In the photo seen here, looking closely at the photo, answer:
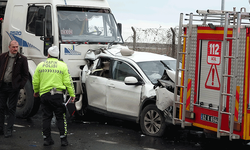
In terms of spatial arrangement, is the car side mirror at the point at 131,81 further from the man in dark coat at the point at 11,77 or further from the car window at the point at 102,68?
the man in dark coat at the point at 11,77

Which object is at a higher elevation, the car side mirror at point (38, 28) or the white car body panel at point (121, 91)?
the car side mirror at point (38, 28)

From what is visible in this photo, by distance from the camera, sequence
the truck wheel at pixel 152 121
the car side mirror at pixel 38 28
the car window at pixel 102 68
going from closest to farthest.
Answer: the truck wheel at pixel 152 121
the car window at pixel 102 68
the car side mirror at pixel 38 28

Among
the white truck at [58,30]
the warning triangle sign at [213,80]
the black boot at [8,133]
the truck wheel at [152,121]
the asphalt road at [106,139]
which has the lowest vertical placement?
the asphalt road at [106,139]

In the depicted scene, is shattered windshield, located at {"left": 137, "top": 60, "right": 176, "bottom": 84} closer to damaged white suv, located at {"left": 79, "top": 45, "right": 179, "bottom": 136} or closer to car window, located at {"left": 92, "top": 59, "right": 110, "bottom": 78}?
damaged white suv, located at {"left": 79, "top": 45, "right": 179, "bottom": 136}

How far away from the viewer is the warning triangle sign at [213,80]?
7.16 meters

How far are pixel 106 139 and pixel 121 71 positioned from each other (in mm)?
1716

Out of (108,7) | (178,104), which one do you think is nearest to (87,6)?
(108,7)

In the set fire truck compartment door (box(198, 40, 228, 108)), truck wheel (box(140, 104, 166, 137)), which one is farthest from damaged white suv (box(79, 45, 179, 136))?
fire truck compartment door (box(198, 40, 228, 108))

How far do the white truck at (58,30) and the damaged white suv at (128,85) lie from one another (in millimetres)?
407

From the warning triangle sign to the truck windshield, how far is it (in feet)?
14.0

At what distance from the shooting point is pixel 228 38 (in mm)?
6695

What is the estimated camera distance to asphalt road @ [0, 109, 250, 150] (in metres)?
7.82

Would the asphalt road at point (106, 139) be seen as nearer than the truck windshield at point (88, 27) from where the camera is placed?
Yes

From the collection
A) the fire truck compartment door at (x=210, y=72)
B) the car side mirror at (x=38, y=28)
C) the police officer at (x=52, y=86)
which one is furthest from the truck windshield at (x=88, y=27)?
the fire truck compartment door at (x=210, y=72)
